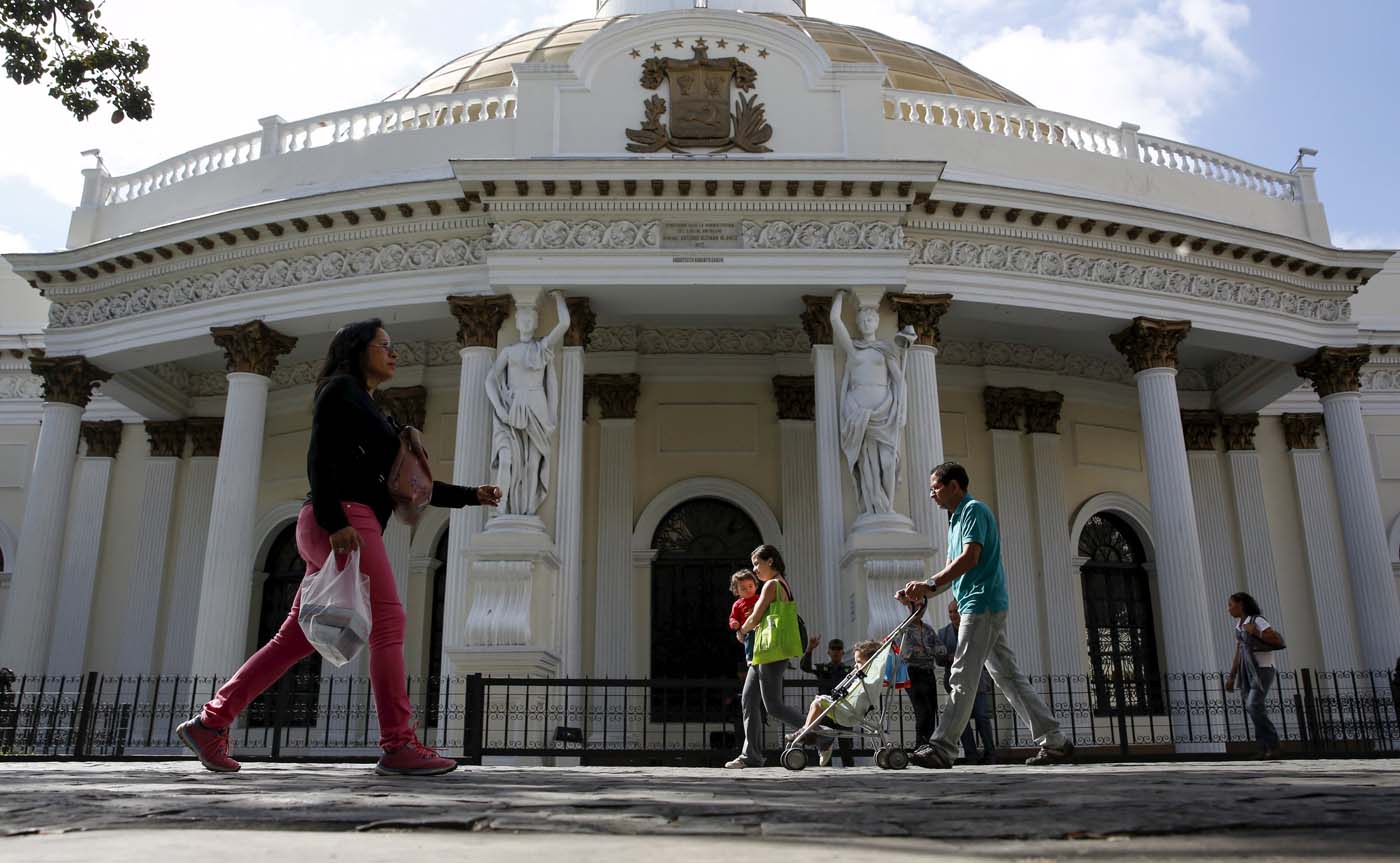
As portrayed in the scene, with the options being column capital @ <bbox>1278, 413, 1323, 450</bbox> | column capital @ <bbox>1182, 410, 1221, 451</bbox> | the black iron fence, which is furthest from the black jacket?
column capital @ <bbox>1278, 413, 1323, 450</bbox>

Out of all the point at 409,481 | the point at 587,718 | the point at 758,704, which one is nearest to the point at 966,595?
the point at 758,704

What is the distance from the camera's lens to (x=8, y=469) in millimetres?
18547

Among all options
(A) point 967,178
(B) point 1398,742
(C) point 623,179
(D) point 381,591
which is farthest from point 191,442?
(B) point 1398,742

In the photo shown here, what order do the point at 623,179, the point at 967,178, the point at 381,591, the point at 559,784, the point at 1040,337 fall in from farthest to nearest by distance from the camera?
the point at 1040,337 < the point at 967,178 < the point at 623,179 < the point at 381,591 < the point at 559,784

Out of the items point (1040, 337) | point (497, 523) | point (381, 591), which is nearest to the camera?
point (381, 591)

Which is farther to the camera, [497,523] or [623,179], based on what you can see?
[623,179]

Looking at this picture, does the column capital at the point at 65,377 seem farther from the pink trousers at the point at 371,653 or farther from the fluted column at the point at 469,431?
the pink trousers at the point at 371,653

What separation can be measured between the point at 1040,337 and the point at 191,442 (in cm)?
1345

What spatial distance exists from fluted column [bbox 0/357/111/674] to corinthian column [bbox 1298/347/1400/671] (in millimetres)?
17339

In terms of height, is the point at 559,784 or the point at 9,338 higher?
the point at 9,338

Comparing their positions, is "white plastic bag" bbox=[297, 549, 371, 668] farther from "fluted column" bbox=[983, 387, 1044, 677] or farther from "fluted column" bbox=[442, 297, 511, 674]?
"fluted column" bbox=[983, 387, 1044, 677]

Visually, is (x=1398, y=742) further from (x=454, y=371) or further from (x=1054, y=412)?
(x=454, y=371)

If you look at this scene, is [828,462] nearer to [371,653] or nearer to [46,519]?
[371,653]

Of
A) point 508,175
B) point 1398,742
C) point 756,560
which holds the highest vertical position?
point 508,175
